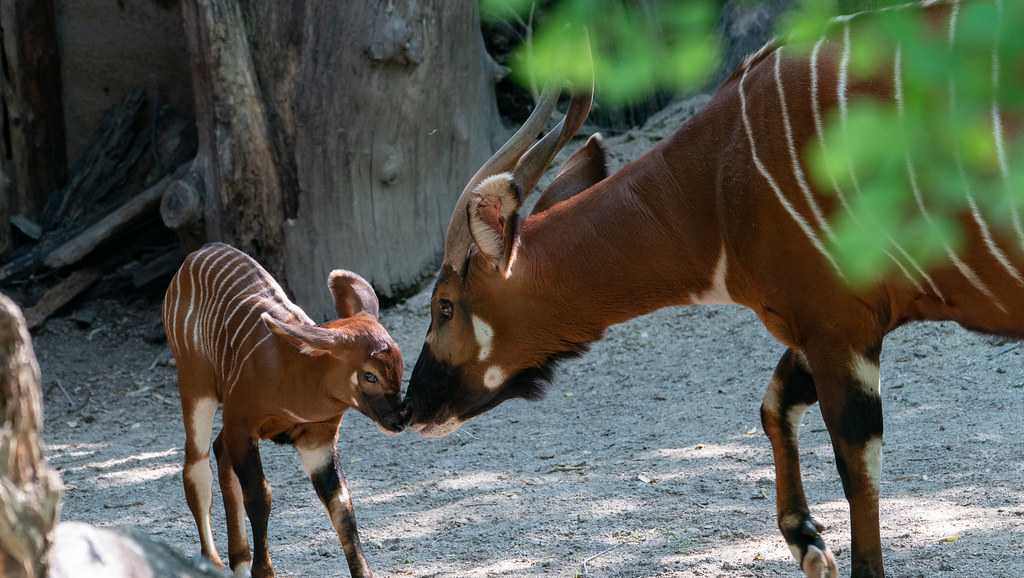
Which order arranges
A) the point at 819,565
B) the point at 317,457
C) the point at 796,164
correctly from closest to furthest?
the point at 796,164
the point at 819,565
the point at 317,457

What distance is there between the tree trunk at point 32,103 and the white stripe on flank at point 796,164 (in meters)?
6.44

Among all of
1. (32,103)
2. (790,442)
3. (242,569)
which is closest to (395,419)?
(242,569)

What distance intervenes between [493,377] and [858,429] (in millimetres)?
1361

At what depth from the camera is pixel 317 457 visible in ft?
15.9

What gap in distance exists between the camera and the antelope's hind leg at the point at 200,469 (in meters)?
5.09

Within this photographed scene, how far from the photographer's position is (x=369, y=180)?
27.1ft

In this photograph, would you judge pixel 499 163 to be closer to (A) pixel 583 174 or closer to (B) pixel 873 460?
(A) pixel 583 174

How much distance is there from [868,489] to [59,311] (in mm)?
6411

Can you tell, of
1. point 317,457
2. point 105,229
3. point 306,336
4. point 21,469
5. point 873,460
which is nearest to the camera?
point 21,469

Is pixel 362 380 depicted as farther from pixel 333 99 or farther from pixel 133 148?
pixel 133 148

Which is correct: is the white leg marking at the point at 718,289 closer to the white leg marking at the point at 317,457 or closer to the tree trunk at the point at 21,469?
the white leg marking at the point at 317,457

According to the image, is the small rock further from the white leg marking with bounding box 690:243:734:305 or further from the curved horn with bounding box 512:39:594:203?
the white leg marking with bounding box 690:243:734:305

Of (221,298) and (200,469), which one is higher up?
(221,298)

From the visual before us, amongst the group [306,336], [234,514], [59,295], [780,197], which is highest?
[780,197]
